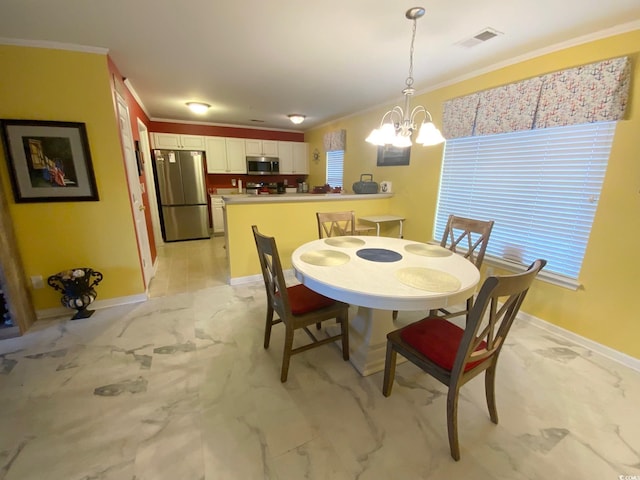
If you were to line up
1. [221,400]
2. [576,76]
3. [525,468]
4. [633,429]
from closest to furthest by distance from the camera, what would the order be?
1. [525,468]
2. [633,429]
3. [221,400]
4. [576,76]

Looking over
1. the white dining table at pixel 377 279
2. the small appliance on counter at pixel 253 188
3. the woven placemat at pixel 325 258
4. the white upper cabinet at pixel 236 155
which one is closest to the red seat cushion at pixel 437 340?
the white dining table at pixel 377 279

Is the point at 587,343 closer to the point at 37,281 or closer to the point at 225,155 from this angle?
the point at 37,281

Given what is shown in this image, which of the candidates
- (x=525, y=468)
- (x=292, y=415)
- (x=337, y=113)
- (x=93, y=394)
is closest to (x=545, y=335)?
(x=525, y=468)

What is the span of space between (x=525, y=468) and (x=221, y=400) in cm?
158

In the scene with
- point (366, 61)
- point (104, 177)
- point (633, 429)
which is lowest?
point (633, 429)

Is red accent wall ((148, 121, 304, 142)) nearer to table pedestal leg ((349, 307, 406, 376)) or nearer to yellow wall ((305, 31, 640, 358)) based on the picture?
yellow wall ((305, 31, 640, 358))

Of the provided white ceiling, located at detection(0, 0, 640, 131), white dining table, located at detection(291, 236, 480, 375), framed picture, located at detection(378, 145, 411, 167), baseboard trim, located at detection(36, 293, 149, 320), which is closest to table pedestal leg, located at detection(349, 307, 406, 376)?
white dining table, located at detection(291, 236, 480, 375)

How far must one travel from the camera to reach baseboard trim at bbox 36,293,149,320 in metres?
2.42

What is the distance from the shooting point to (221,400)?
5.14ft

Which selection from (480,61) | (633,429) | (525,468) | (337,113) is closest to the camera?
(525,468)

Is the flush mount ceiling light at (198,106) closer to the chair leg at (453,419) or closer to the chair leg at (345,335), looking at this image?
the chair leg at (345,335)

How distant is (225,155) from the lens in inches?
215

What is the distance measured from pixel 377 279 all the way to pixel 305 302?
0.55m

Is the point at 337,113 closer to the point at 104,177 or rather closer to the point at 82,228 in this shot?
the point at 104,177
